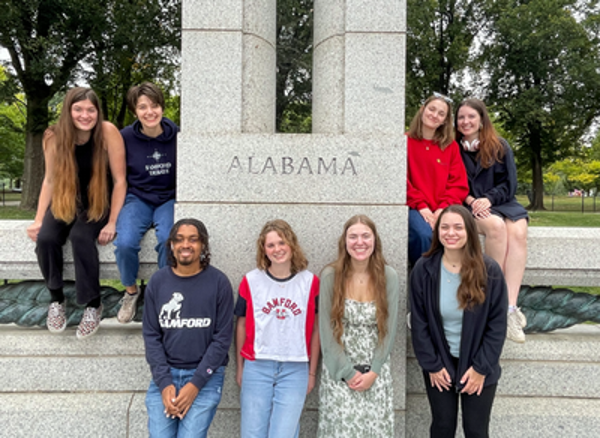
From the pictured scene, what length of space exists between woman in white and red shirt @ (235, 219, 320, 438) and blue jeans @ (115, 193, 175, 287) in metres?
0.77

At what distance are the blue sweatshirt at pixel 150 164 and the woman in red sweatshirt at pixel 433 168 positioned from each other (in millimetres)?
1912

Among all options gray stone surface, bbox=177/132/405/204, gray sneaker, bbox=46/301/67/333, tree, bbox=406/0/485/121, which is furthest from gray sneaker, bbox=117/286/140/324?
tree, bbox=406/0/485/121

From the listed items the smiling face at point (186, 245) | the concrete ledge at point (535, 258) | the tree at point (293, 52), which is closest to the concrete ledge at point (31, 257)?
the concrete ledge at point (535, 258)

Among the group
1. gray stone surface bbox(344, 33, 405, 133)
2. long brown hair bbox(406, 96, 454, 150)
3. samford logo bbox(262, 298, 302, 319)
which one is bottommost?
samford logo bbox(262, 298, 302, 319)

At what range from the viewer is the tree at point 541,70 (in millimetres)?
22203

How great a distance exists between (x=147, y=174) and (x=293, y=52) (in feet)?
17.8

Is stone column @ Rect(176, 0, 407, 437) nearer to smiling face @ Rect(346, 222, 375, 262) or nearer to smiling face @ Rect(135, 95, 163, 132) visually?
smiling face @ Rect(135, 95, 163, 132)

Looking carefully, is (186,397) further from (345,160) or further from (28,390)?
(345,160)

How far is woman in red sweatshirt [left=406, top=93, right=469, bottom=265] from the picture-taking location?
11.4ft

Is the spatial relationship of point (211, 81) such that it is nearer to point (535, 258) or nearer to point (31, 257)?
point (31, 257)

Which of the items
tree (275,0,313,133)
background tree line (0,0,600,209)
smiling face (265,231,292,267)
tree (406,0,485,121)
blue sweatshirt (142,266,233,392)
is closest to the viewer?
blue sweatshirt (142,266,233,392)

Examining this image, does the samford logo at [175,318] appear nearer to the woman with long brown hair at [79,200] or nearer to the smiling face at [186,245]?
the smiling face at [186,245]

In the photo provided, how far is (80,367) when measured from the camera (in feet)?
11.3

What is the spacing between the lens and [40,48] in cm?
1552
